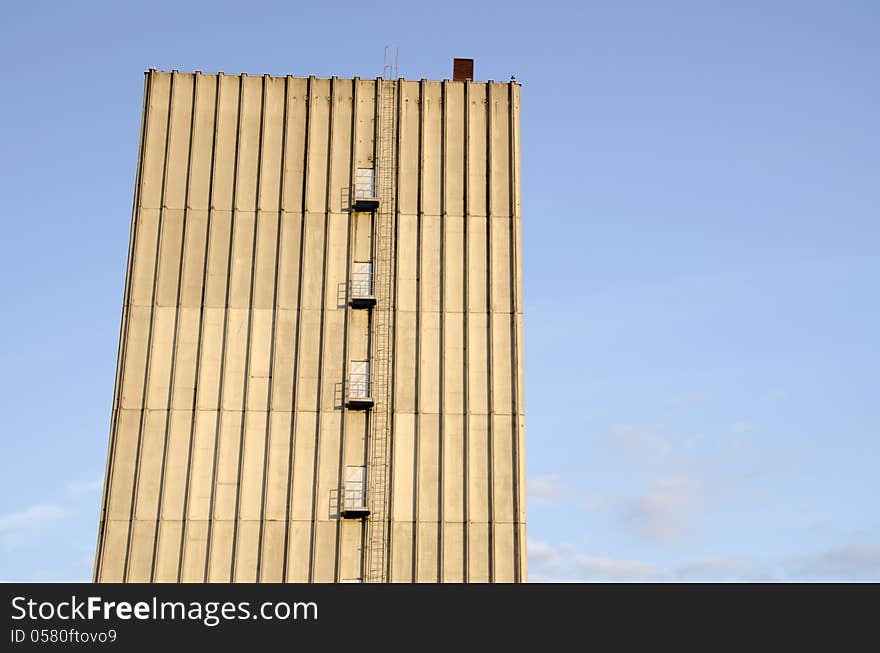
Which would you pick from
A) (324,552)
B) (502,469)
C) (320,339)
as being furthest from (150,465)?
(502,469)

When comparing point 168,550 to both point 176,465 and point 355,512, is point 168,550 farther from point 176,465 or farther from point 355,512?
point 355,512

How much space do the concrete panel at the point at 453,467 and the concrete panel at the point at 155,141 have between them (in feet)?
59.5

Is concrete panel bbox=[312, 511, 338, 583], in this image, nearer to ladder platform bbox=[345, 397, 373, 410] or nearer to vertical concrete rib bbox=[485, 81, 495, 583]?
ladder platform bbox=[345, 397, 373, 410]

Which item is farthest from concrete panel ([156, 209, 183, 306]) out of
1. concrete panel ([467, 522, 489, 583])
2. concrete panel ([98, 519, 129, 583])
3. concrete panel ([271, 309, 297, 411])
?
concrete panel ([467, 522, 489, 583])

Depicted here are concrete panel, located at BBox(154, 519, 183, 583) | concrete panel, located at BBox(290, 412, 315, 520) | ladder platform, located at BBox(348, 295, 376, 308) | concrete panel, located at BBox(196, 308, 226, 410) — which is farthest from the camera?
ladder platform, located at BBox(348, 295, 376, 308)

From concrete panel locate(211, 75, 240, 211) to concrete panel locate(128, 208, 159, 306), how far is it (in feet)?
10.3

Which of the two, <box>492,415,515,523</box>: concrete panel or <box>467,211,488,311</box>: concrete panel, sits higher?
<box>467,211,488,311</box>: concrete panel

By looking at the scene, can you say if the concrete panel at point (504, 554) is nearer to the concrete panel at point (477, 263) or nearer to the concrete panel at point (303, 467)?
the concrete panel at point (303, 467)

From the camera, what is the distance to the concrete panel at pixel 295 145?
199 feet

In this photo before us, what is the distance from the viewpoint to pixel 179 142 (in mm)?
61469

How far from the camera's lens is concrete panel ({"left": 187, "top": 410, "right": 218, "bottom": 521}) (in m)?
55.2

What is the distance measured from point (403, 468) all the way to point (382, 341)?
622 cm

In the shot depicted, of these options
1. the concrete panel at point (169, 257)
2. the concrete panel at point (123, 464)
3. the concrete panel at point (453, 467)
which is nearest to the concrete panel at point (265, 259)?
the concrete panel at point (169, 257)
